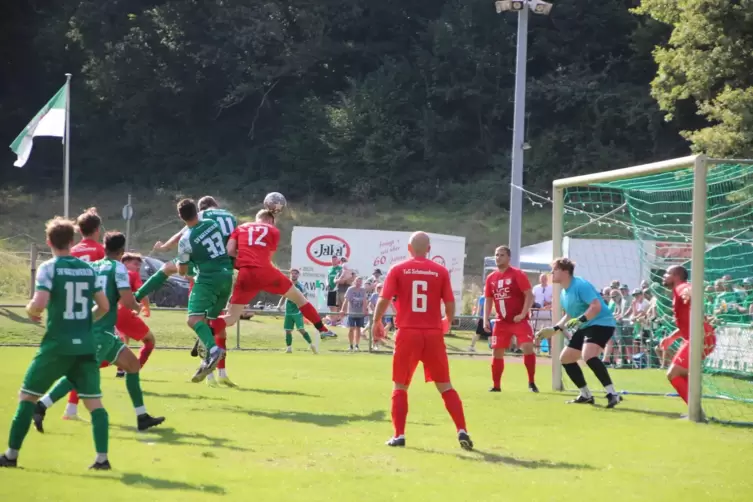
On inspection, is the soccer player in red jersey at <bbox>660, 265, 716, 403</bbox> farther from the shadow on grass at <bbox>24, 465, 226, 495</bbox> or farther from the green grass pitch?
the shadow on grass at <bbox>24, 465, 226, 495</bbox>

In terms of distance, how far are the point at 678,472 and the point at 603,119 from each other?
45583 millimetres

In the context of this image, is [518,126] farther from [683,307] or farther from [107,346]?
[107,346]

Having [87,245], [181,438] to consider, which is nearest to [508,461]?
[181,438]

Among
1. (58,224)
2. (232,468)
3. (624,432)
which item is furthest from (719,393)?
(58,224)

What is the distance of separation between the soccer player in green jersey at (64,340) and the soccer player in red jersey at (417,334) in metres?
2.69

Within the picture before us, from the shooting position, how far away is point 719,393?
14.5m

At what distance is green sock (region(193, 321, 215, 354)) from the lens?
41.1 ft

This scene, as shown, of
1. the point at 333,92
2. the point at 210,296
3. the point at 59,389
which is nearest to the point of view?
the point at 59,389

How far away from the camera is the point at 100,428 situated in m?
8.24

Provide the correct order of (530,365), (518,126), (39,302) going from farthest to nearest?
(518,126) < (530,365) < (39,302)

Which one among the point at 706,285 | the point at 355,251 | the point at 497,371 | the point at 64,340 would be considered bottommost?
the point at 497,371

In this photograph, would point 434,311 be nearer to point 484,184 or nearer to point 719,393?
point 719,393

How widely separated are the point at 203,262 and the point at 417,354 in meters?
4.16

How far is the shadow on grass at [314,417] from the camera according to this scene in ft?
37.6
